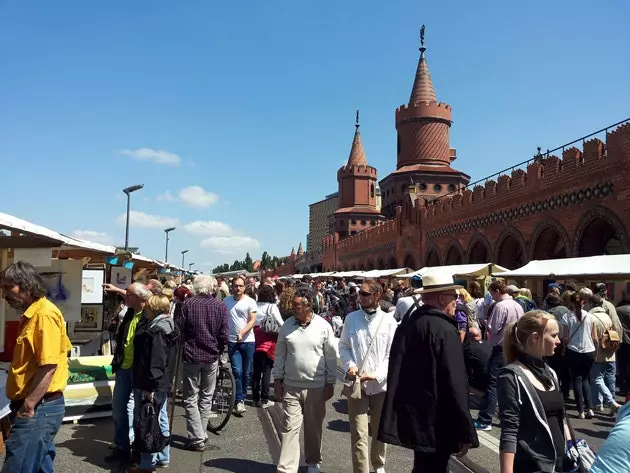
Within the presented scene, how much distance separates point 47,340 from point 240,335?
162 inches

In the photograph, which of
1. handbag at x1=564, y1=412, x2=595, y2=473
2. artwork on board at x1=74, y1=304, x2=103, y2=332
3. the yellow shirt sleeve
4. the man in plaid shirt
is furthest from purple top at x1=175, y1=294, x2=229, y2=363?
artwork on board at x1=74, y1=304, x2=103, y2=332

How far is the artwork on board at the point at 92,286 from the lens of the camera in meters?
10.5

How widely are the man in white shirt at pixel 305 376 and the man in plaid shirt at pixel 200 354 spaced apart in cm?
118

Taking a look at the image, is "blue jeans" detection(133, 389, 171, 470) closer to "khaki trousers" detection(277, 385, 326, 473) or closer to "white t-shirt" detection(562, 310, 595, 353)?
"khaki trousers" detection(277, 385, 326, 473)

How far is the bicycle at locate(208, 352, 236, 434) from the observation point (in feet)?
20.6

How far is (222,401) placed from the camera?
6.59 metres

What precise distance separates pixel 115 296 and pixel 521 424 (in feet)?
33.7

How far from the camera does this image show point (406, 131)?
158ft

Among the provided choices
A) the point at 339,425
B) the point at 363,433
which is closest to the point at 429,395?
the point at 363,433

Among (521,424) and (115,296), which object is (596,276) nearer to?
(521,424)

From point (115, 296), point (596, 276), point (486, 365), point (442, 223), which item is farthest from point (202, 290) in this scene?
point (442, 223)

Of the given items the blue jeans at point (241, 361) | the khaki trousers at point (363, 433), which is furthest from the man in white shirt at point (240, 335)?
the khaki trousers at point (363, 433)

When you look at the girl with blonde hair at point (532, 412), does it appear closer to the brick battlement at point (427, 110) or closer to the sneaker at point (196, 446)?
the sneaker at point (196, 446)

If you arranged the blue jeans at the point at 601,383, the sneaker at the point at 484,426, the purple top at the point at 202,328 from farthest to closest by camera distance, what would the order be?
1. the blue jeans at the point at 601,383
2. the sneaker at the point at 484,426
3. the purple top at the point at 202,328
